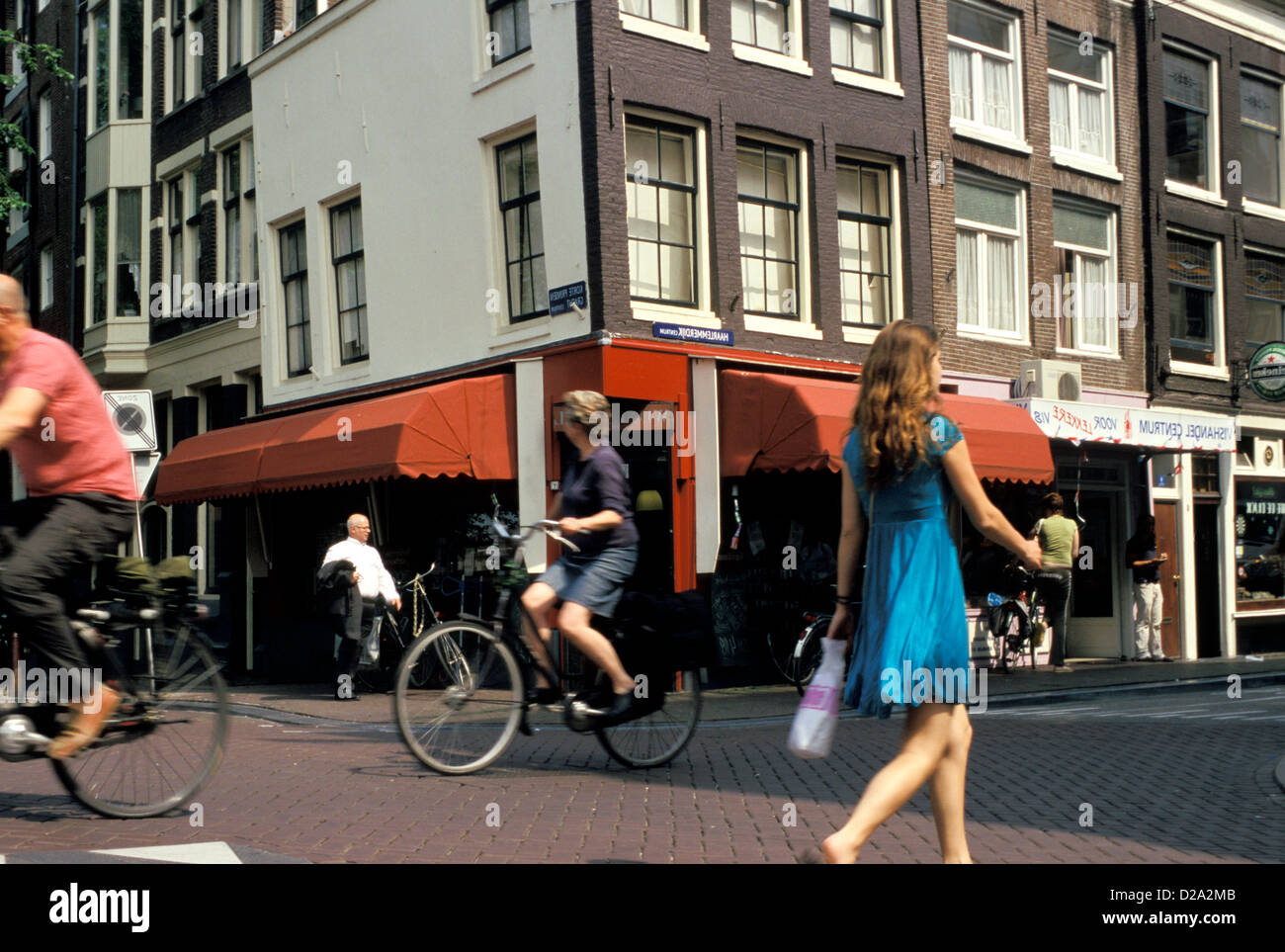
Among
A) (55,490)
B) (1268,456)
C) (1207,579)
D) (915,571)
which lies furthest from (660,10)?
(1268,456)

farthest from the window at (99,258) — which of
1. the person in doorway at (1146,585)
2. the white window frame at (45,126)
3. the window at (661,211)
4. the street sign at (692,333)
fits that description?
the person in doorway at (1146,585)

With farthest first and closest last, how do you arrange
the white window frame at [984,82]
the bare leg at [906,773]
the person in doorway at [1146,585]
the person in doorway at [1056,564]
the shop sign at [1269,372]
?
the shop sign at [1269,372] → the person in doorway at [1146,585] → the white window frame at [984,82] → the person in doorway at [1056,564] → the bare leg at [906,773]

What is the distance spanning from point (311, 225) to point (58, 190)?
11.0m

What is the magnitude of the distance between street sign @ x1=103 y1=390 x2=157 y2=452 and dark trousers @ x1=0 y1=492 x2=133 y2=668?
30.4 ft

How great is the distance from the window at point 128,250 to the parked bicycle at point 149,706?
63.0ft

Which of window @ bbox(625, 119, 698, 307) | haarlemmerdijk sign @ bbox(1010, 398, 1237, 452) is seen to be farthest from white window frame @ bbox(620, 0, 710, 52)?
haarlemmerdijk sign @ bbox(1010, 398, 1237, 452)

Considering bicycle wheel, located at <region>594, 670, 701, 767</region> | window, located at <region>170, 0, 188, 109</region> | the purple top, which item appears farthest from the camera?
window, located at <region>170, 0, 188, 109</region>

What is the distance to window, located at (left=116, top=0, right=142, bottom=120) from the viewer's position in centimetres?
2380

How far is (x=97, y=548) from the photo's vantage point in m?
5.33

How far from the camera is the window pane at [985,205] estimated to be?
18.3 meters

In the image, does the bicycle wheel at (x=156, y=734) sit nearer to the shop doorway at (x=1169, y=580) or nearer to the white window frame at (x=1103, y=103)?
the white window frame at (x=1103, y=103)

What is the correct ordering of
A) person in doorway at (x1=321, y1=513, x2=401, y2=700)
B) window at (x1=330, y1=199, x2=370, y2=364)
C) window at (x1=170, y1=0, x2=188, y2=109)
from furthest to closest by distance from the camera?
window at (x1=170, y1=0, x2=188, y2=109) → window at (x1=330, y1=199, x2=370, y2=364) → person in doorway at (x1=321, y1=513, x2=401, y2=700)

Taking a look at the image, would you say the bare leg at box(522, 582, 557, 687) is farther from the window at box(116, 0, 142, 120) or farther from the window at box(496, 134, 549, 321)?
the window at box(116, 0, 142, 120)
